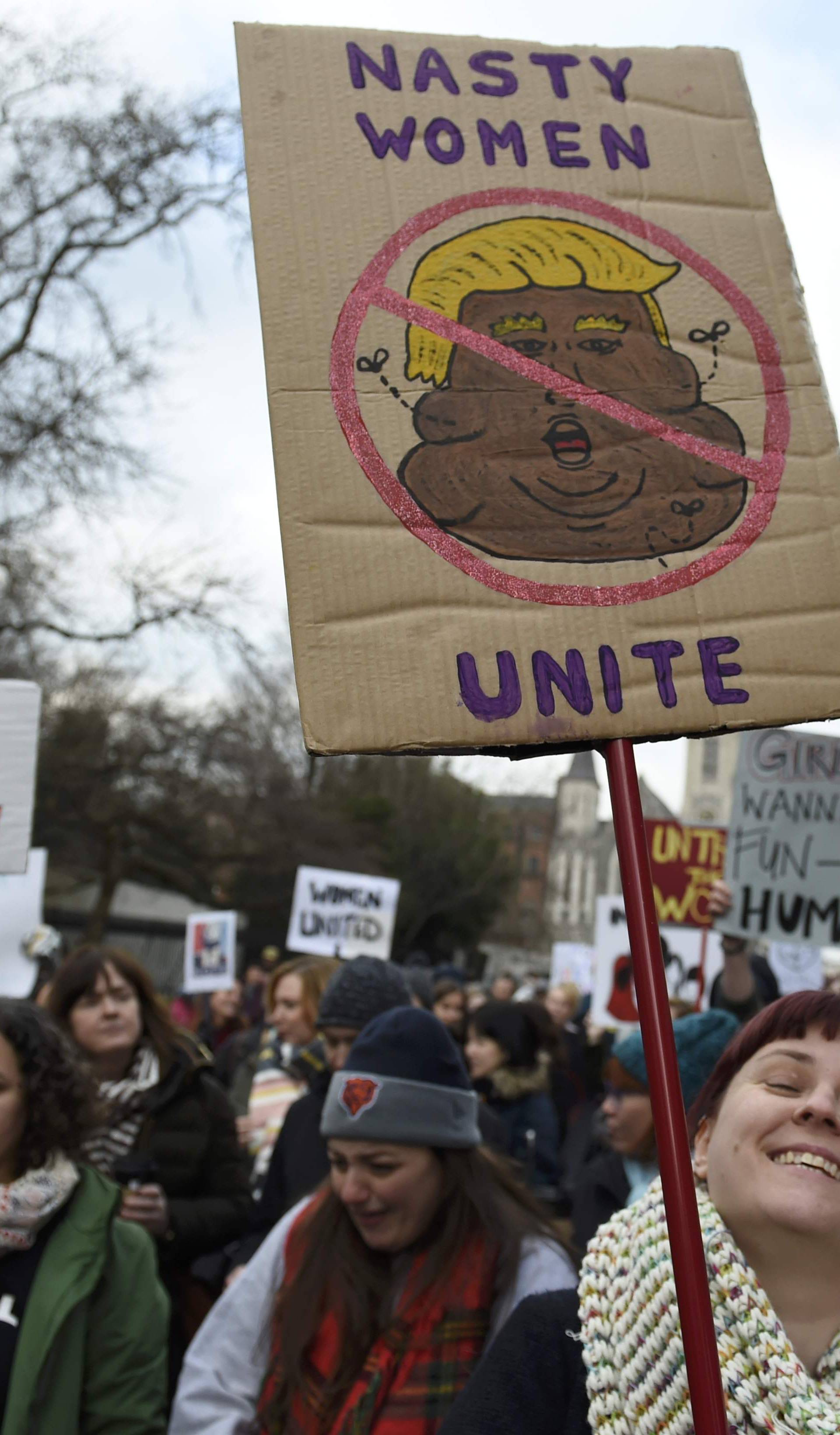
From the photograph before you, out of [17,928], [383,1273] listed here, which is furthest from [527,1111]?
[383,1273]

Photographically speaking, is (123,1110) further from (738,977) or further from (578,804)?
(578,804)

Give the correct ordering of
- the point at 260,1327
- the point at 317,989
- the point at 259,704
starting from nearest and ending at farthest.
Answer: the point at 260,1327 < the point at 317,989 < the point at 259,704

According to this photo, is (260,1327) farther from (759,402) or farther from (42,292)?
(42,292)

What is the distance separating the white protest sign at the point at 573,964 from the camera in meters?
15.2

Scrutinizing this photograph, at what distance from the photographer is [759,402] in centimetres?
175

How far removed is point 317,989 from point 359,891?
387 cm

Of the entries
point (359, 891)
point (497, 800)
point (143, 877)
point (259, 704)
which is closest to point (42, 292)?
point (359, 891)

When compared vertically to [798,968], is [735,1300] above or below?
below

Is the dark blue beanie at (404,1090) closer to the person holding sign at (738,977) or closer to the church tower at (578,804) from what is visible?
the person holding sign at (738,977)

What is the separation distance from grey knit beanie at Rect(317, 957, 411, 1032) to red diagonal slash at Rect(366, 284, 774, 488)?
8.37 ft

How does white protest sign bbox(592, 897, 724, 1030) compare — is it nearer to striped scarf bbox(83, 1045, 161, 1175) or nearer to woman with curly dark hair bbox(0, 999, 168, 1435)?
striped scarf bbox(83, 1045, 161, 1175)

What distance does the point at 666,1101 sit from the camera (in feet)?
4.95

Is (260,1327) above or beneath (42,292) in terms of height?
beneath

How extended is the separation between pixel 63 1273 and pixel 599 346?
2055mm
